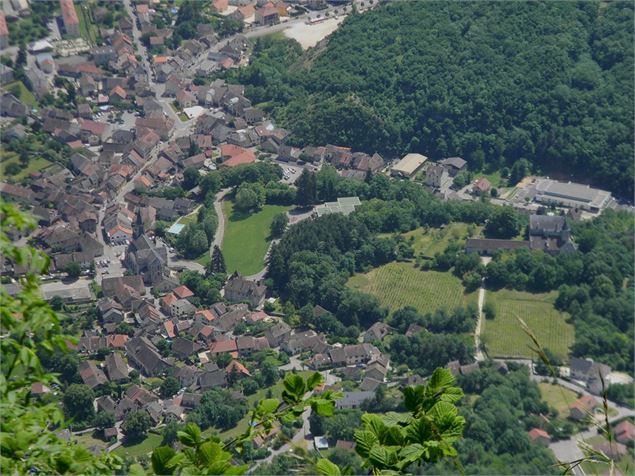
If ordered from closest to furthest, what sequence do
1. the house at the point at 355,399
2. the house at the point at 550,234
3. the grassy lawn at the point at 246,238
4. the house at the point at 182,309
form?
1. the house at the point at 355,399
2. the house at the point at 182,309
3. the house at the point at 550,234
4. the grassy lawn at the point at 246,238

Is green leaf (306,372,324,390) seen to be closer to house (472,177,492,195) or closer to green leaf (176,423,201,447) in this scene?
green leaf (176,423,201,447)

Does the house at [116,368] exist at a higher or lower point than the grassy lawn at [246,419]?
higher

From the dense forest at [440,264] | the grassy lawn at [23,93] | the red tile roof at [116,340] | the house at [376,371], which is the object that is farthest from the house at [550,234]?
the grassy lawn at [23,93]

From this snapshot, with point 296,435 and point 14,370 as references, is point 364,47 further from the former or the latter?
point 14,370

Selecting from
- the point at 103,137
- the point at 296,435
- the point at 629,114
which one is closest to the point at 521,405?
the point at 296,435

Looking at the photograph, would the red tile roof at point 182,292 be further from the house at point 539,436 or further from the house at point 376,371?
the house at point 539,436

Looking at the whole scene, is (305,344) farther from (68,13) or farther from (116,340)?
(68,13)
